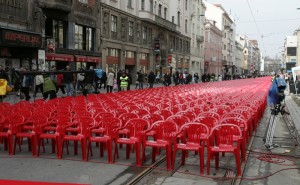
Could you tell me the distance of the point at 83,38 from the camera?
37.1m

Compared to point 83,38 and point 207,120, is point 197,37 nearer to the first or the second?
point 83,38

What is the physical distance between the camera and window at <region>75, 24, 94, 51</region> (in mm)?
35844

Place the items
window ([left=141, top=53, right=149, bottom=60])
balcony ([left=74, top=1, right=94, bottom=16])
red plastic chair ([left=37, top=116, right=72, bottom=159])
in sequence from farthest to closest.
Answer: window ([left=141, top=53, right=149, bottom=60]), balcony ([left=74, top=1, right=94, bottom=16]), red plastic chair ([left=37, top=116, right=72, bottom=159])

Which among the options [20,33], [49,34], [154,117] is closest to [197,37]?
[49,34]

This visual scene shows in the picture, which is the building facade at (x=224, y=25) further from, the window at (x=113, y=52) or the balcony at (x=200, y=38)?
the window at (x=113, y=52)

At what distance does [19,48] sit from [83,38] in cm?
905

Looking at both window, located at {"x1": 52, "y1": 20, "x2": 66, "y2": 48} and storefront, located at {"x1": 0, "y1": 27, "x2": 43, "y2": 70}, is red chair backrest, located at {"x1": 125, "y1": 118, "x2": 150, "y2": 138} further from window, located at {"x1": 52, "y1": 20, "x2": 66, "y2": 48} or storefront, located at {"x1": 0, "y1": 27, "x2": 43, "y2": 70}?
window, located at {"x1": 52, "y1": 20, "x2": 66, "y2": 48}

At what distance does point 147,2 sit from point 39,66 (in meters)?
25.7

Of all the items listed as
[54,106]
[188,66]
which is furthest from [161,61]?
[54,106]

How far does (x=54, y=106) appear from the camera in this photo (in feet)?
41.7

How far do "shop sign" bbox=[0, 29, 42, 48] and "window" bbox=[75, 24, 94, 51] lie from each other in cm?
683

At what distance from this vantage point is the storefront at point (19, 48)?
84.7 feet

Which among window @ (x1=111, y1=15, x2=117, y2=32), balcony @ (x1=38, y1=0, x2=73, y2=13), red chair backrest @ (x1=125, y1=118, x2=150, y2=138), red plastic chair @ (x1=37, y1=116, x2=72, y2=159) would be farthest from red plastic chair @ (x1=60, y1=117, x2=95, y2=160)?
window @ (x1=111, y1=15, x2=117, y2=32)

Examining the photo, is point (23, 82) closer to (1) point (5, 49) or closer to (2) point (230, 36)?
(1) point (5, 49)
